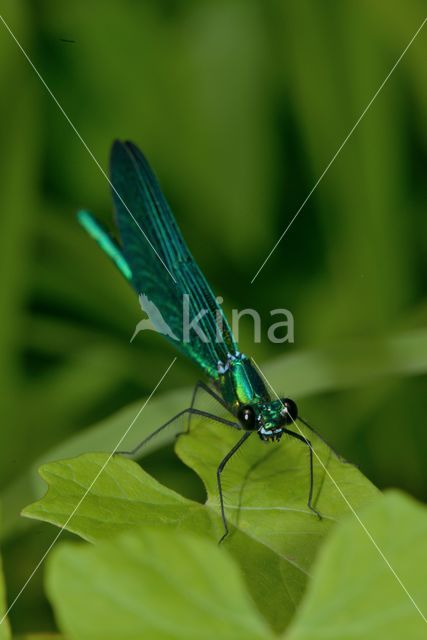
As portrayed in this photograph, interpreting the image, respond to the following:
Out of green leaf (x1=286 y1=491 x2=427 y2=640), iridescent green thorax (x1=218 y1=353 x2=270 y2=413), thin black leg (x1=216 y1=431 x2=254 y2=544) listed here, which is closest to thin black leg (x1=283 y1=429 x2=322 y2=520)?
thin black leg (x1=216 y1=431 x2=254 y2=544)

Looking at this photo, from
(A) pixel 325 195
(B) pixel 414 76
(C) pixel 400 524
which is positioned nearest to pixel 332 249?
(A) pixel 325 195

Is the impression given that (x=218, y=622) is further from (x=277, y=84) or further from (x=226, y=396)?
(x=277, y=84)

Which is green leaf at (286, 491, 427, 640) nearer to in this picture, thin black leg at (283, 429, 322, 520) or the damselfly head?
thin black leg at (283, 429, 322, 520)

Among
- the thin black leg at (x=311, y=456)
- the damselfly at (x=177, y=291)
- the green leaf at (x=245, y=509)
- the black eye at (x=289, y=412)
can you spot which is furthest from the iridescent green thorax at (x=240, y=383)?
the green leaf at (x=245, y=509)

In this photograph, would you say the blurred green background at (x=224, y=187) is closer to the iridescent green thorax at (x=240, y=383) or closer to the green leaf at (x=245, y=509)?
the iridescent green thorax at (x=240, y=383)

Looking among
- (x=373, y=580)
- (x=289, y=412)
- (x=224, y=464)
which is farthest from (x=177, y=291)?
(x=373, y=580)

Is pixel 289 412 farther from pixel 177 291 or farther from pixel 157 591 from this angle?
pixel 157 591
